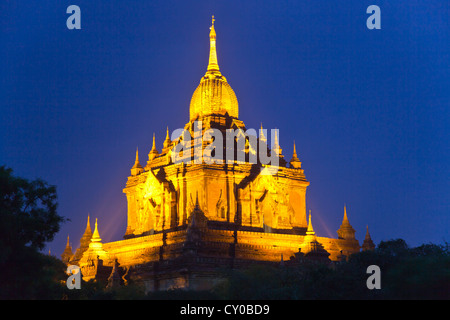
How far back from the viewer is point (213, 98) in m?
79.2

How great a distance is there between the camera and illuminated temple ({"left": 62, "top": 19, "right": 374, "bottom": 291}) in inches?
2697

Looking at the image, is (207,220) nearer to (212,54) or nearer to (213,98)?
(213,98)

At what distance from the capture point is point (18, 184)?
5431 centimetres

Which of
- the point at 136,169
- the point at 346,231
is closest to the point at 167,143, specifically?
the point at 136,169

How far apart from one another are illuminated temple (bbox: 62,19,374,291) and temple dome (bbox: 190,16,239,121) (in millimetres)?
76

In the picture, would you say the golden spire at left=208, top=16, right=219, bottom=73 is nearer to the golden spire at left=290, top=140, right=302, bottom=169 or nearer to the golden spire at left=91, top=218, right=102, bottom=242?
the golden spire at left=290, top=140, right=302, bottom=169

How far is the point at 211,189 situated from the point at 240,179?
8.43ft

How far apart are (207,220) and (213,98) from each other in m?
11.7

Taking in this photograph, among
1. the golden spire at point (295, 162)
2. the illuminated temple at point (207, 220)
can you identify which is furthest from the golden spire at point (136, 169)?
the golden spire at point (295, 162)

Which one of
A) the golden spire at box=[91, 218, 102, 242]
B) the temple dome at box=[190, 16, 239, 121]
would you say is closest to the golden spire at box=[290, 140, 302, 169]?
the temple dome at box=[190, 16, 239, 121]

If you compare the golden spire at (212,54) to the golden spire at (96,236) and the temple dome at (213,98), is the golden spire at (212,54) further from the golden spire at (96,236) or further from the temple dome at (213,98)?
the golden spire at (96,236)

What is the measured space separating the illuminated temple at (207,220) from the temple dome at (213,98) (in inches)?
3.0
